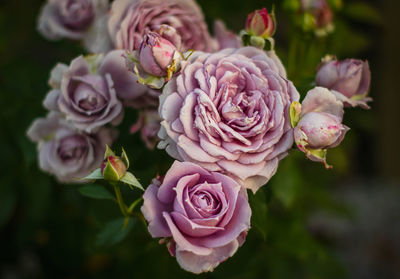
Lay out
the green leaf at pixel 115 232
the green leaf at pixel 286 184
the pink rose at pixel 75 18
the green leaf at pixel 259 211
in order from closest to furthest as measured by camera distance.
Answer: the green leaf at pixel 259 211, the green leaf at pixel 115 232, the pink rose at pixel 75 18, the green leaf at pixel 286 184

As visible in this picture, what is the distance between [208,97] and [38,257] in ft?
3.77

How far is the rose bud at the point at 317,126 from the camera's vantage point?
62cm

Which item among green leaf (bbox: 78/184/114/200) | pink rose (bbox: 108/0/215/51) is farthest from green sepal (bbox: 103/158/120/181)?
pink rose (bbox: 108/0/215/51)

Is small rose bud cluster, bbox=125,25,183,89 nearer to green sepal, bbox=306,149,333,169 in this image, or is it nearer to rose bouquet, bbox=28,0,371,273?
rose bouquet, bbox=28,0,371,273

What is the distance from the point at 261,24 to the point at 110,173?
1.11 feet

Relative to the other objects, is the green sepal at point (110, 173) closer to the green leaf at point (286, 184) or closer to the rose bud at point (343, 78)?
the rose bud at point (343, 78)

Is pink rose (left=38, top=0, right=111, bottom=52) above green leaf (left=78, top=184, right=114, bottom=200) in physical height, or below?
above

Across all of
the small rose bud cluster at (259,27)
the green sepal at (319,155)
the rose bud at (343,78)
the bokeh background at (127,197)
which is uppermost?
the small rose bud cluster at (259,27)

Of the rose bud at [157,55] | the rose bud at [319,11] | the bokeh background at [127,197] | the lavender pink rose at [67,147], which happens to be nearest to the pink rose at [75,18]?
the bokeh background at [127,197]

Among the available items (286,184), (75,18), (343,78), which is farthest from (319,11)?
(75,18)

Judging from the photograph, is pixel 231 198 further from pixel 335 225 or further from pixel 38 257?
pixel 335 225

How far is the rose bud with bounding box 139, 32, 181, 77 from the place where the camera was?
0.65 m

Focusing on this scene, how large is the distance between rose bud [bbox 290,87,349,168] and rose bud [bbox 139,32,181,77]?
0.63 ft

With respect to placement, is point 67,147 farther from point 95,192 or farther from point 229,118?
point 229,118
